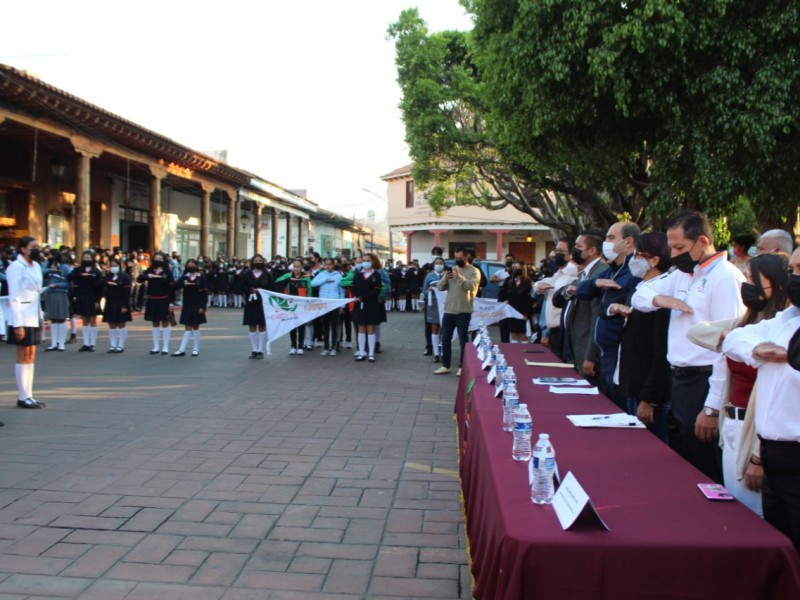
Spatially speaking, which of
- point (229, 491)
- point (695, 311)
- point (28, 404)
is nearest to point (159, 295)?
point (28, 404)

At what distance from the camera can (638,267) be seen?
5.45 meters

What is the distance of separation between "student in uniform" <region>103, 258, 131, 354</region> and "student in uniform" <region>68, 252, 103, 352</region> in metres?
0.21

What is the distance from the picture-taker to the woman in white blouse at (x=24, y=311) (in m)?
7.62

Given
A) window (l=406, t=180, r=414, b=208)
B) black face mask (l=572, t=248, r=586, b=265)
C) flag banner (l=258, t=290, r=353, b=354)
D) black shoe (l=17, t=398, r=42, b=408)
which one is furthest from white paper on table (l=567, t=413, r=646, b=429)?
window (l=406, t=180, r=414, b=208)

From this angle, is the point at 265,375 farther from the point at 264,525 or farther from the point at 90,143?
the point at 90,143

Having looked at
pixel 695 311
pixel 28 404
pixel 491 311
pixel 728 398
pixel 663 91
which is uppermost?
pixel 663 91

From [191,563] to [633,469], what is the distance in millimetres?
2531

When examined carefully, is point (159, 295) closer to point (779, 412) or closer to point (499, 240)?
point (779, 412)

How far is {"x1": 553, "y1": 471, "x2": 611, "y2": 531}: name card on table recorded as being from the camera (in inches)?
98.0

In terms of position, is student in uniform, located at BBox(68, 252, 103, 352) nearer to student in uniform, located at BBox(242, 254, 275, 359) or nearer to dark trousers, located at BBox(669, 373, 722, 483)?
student in uniform, located at BBox(242, 254, 275, 359)

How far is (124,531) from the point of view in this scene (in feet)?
14.4

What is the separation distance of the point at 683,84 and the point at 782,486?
27.5ft

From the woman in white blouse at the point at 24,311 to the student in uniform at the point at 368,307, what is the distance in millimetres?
5704

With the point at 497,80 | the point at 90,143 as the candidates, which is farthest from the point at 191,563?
the point at 90,143
